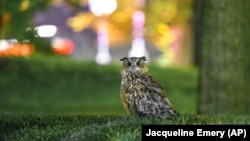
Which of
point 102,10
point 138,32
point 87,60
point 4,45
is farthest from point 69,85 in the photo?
point 138,32

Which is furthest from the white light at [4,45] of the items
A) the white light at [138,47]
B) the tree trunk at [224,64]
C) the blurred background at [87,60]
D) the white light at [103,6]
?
the white light at [138,47]

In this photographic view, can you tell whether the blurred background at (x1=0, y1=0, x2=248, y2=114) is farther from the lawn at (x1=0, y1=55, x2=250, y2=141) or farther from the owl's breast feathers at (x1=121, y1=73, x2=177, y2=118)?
the owl's breast feathers at (x1=121, y1=73, x2=177, y2=118)

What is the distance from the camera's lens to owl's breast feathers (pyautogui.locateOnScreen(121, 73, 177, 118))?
6.01 m

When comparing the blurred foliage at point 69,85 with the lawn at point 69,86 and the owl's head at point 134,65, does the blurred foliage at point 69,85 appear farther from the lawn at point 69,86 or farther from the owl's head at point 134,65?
the owl's head at point 134,65

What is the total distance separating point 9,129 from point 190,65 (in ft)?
61.2

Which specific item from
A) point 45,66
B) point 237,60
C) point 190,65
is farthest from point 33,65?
point 237,60

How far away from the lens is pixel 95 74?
19312 millimetres

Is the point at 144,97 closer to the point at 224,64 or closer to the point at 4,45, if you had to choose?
the point at 224,64

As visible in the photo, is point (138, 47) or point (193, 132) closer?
point (193, 132)

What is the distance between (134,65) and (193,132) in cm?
88

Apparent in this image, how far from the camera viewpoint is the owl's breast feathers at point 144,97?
Result: 6.01 meters

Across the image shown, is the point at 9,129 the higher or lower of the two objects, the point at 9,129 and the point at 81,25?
the lower

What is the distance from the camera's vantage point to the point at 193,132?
215 inches

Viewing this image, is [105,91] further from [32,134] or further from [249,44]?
[32,134]
